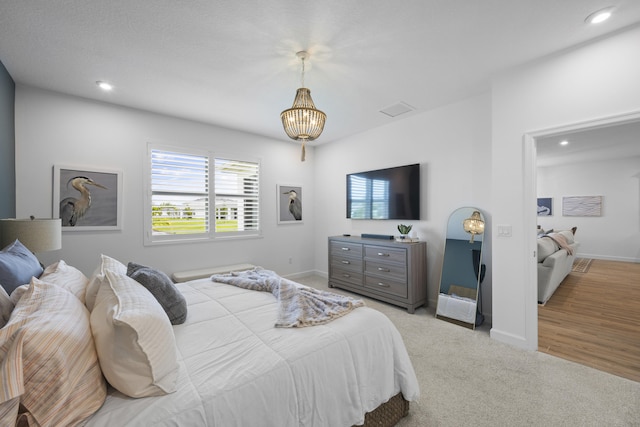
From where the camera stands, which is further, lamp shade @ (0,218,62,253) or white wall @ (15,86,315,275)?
white wall @ (15,86,315,275)

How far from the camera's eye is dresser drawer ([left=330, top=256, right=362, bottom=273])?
421 cm

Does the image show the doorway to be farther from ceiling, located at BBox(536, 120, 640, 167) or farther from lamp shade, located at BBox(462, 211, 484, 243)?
lamp shade, located at BBox(462, 211, 484, 243)

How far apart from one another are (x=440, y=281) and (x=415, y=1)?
3013 millimetres

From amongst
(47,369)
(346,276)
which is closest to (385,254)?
(346,276)

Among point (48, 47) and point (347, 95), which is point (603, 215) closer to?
point (347, 95)

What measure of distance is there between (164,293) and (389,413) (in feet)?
5.11

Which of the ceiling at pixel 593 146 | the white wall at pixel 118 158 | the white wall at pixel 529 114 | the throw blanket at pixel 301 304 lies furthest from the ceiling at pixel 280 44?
the throw blanket at pixel 301 304

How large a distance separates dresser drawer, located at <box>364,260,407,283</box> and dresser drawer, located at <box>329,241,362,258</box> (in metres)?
0.23

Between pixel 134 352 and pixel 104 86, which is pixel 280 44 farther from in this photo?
pixel 134 352

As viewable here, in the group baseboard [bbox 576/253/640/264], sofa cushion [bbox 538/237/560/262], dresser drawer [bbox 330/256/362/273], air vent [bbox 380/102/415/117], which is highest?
air vent [bbox 380/102/415/117]

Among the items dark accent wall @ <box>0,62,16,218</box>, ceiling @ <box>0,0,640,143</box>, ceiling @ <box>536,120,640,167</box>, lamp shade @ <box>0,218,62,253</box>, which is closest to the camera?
ceiling @ <box>0,0,640,143</box>

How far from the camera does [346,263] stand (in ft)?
14.4

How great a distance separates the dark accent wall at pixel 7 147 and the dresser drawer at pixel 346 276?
4.01 m

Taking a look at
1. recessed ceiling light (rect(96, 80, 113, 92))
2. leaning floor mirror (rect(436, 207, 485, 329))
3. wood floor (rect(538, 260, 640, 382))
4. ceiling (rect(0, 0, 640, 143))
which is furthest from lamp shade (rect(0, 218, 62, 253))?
wood floor (rect(538, 260, 640, 382))
